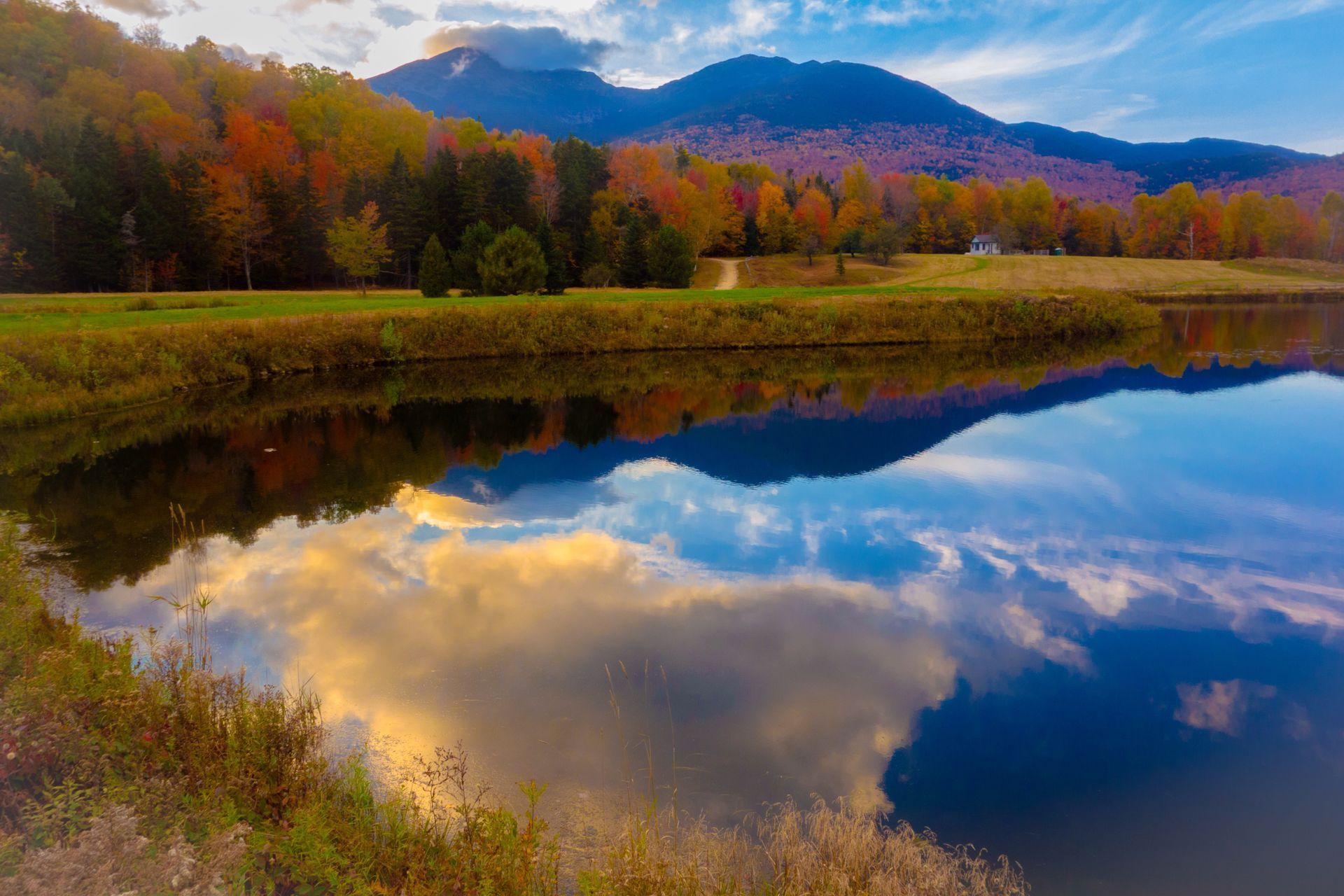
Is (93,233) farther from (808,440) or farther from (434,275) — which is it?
(808,440)

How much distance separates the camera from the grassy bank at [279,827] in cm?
446

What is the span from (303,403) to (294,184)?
48835 mm

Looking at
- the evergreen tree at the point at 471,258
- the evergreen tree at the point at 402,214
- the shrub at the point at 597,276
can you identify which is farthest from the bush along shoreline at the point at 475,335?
the evergreen tree at the point at 402,214

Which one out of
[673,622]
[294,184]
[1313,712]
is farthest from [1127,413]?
[294,184]

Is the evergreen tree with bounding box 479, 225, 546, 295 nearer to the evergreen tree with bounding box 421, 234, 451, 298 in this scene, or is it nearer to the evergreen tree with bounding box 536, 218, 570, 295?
the evergreen tree with bounding box 536, 218, 570, 295

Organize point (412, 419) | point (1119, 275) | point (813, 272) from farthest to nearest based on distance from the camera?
1. point (1119, 275)
2. point (813, 272)
3. point (412, 419)

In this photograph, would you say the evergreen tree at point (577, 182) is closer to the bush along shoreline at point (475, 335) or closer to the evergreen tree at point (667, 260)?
the evergreen tree at point (667, 260)

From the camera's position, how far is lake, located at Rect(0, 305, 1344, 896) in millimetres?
6684

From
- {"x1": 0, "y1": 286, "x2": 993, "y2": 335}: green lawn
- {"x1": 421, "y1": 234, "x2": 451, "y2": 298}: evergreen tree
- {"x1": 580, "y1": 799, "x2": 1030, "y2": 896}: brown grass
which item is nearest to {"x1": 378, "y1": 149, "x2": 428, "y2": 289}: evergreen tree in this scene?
{"x1": 0, "y1": 286, "x2": 993, "y2": 335}: green lawn

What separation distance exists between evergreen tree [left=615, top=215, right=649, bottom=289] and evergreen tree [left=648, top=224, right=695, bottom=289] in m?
1.09

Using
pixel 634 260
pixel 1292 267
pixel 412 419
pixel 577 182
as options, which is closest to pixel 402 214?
pixel 577 182

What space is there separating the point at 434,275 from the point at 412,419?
2735 cm

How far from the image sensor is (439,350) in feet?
117

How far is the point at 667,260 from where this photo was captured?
62469 millimetres
